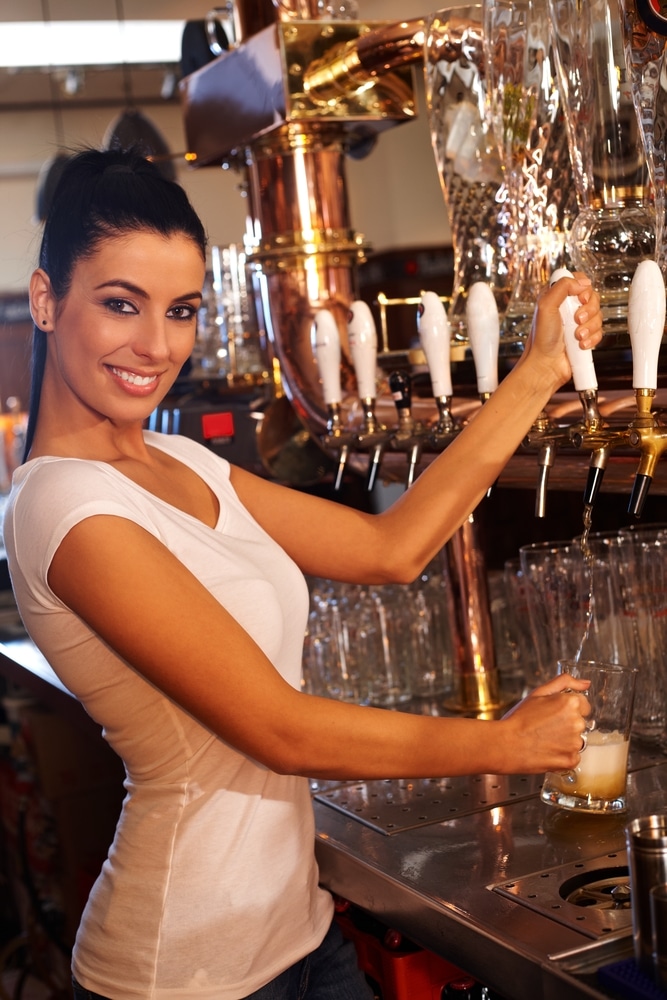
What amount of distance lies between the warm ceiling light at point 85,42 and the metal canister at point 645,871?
731cm

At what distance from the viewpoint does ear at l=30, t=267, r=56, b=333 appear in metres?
1.44

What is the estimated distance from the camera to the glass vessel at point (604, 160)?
1548 mm

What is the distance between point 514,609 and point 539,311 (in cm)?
58

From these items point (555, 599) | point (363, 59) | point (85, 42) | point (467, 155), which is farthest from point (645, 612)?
point (85, 42)

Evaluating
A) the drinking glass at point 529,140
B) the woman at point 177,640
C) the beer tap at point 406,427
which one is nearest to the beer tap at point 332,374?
the beer tap at point 406,427

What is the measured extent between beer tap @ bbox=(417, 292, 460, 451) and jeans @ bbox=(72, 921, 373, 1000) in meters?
0.69

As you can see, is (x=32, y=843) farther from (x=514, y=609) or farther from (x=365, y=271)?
(x=365, y=271)

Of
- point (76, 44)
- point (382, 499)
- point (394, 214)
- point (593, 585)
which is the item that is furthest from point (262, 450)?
point (394, 214)

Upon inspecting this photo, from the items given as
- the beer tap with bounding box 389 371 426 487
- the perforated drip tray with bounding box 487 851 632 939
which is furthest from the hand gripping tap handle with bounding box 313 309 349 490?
the perforated drip tray with bounding box 487 851 632 939

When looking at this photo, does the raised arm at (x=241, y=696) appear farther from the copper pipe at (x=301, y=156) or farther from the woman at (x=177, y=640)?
the copper pipe at (x=301, y=156)

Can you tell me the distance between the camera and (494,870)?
141 centimetres

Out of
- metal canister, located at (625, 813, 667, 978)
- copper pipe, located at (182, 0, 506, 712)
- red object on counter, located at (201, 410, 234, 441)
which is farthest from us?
red object on counter, located at (201, 410, 234, 441)

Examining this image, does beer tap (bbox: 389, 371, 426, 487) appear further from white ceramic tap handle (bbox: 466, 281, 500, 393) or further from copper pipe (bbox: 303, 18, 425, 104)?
copper pipe (bbox: 303, 18, 425, 104)

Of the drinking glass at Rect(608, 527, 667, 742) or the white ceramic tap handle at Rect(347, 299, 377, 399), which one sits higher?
the white ceramic tap handle at Rect(347, 299, 377, 399)
